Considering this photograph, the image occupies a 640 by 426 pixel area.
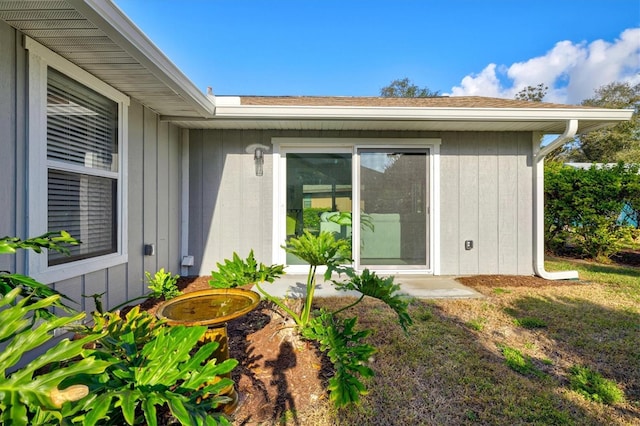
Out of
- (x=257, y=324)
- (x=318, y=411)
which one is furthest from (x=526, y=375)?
(x=257, y=324)

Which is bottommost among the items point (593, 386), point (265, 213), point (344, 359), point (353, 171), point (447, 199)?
point (593, 386)

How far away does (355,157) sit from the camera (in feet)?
15.1

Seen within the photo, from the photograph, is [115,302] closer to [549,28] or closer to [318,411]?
[318,411]

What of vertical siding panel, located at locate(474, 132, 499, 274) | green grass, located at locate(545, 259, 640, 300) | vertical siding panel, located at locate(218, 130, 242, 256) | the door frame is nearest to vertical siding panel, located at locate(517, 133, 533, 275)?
vertical siding panel, located at locate(474, 132, 499, 274)

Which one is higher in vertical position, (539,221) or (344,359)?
(539,221)

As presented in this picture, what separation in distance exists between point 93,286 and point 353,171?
340 centimetres

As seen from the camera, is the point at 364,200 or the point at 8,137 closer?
the point at 8,137

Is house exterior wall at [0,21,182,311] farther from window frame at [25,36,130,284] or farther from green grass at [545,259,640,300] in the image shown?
green grass at [545,259,640,300]

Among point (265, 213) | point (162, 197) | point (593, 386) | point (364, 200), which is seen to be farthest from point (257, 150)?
point (593, 386)

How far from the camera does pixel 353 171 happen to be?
15.2 ft

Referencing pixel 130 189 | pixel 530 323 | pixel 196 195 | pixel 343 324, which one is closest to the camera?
pixel 343 324

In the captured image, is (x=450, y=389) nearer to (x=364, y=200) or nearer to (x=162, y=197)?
(x=364, y=200)

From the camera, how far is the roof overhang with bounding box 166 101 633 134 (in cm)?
385

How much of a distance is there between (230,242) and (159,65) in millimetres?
2616
